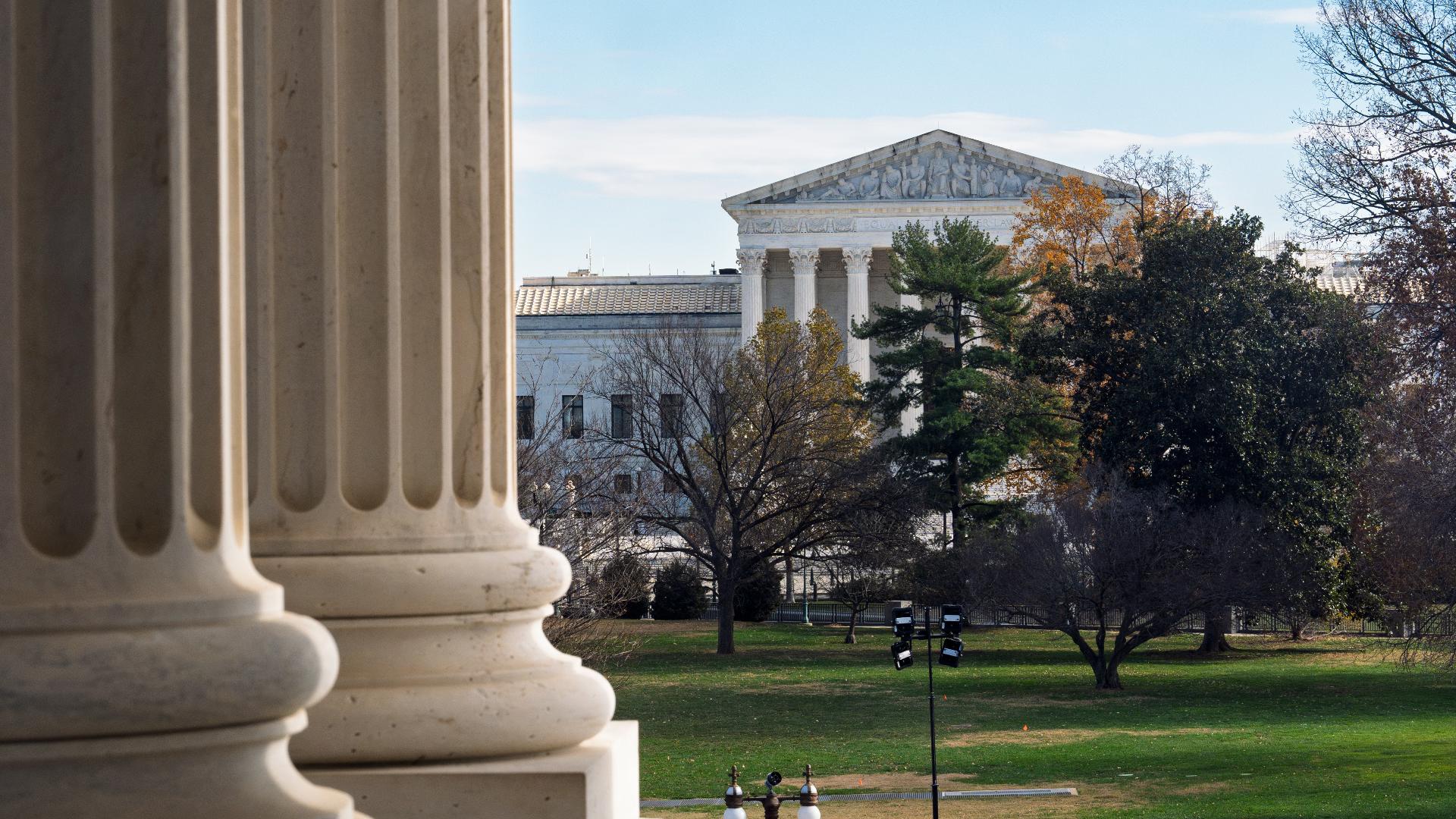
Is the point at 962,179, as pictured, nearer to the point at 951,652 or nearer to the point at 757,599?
the point at 757,599

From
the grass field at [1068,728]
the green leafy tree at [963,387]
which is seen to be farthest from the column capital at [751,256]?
the grass field at [1068,728]

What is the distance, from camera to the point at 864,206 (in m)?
88.9

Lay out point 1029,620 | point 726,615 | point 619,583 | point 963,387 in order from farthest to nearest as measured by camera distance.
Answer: point 1029,620
point 963,387
point 726,615
point 619,583

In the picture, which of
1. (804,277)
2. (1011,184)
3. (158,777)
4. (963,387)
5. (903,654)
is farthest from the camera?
(804,277)

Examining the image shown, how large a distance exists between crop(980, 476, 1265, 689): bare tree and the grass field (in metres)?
1.55

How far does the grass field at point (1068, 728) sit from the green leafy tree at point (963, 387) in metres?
7.29

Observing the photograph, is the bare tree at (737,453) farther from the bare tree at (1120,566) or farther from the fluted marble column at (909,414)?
the fluted marble column at (909,414)

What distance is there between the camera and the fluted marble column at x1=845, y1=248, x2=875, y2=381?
89375 mm

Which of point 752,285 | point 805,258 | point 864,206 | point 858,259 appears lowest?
point 752,285

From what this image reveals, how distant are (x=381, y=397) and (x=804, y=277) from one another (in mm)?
86435

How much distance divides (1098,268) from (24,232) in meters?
50.2

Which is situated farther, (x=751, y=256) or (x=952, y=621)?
(x=751, y=256)

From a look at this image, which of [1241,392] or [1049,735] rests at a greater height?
[1241,392]

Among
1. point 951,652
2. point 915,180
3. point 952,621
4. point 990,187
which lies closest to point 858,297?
point 915,180
